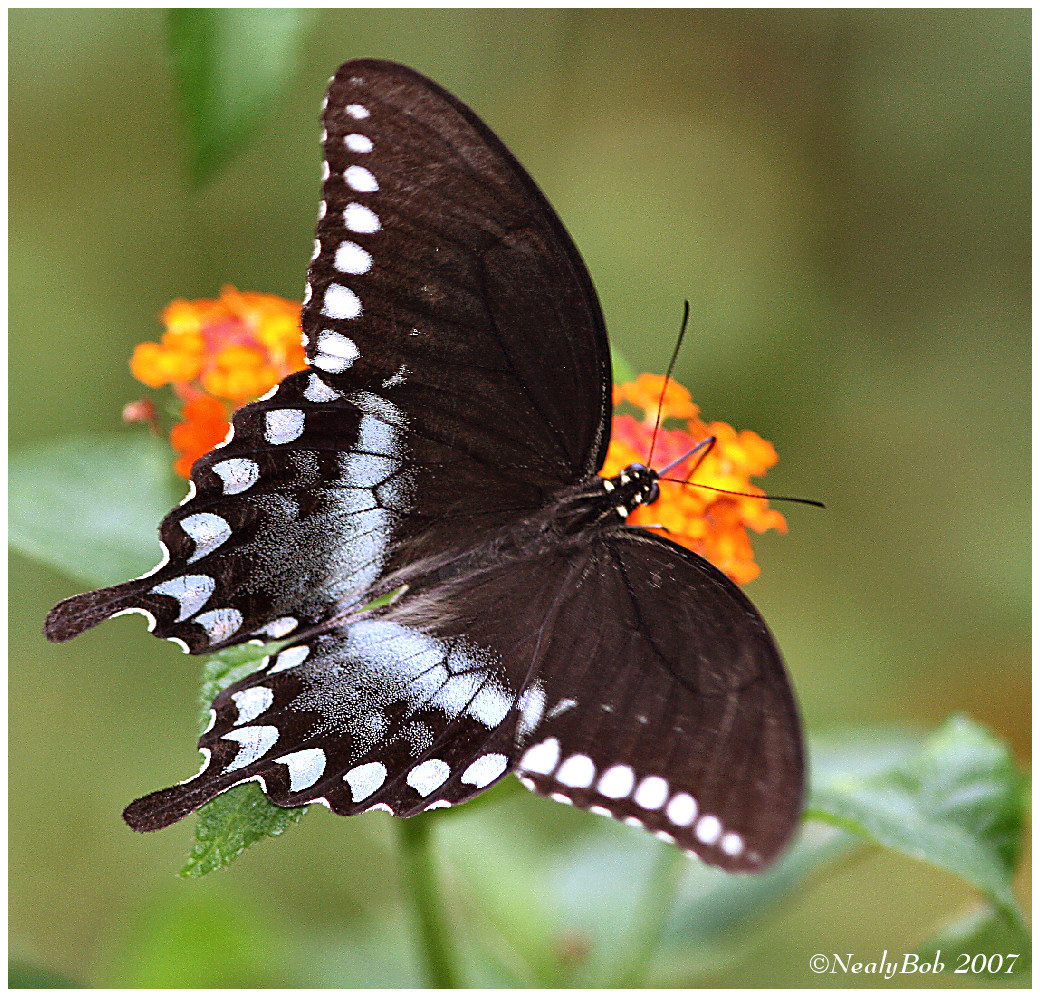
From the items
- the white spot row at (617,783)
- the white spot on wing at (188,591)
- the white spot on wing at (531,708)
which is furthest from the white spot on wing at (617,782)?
the white spot on wing at (188,591)

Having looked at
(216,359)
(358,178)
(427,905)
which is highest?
(358,178)

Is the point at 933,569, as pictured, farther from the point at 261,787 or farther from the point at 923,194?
the point at 261,787

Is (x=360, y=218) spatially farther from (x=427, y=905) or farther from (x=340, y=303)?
(x=427, y=905)

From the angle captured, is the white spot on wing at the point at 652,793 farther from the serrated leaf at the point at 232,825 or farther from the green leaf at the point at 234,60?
the green leaf at the point at 234,60

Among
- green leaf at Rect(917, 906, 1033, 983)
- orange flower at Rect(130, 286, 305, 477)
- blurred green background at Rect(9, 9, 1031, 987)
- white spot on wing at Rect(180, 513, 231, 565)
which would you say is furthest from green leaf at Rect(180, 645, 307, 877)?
blurred green background at Rect(9, 9, 1031, 987)

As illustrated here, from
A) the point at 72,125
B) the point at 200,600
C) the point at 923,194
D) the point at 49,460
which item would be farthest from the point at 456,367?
the point at 923,194

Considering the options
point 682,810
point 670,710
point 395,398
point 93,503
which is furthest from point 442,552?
point 93,503

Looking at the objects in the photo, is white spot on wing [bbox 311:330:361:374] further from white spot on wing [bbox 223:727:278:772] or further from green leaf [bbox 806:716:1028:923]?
green leaf [bbox 806:716:1028:923]
